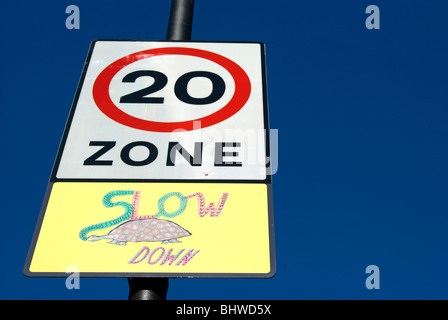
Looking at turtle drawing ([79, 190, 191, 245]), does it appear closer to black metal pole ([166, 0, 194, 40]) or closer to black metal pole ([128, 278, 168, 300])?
black metal pole ([128, 278, 168, 300])

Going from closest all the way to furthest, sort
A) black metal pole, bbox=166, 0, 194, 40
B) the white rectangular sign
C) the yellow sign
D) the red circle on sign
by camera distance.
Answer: the yellow sign → the white rectangular sign → the red circle on sign → black metal pole, bbox=166, 0, 194, 40

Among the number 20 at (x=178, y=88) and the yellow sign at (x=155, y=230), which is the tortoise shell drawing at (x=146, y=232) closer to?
the yellow sign at (x=155, y=230)

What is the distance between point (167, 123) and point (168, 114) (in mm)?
50

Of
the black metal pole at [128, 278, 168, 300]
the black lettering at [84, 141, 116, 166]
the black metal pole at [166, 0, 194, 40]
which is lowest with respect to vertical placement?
the black metal pole at [128, 278, 168, 300]

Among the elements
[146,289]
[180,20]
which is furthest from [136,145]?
[180,20]

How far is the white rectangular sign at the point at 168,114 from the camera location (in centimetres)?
140

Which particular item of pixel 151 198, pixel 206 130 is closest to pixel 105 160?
pixel 151 198

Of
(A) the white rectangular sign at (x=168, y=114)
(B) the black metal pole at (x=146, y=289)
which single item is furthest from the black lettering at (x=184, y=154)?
(B) the black metal pole at (x=146, y=289)

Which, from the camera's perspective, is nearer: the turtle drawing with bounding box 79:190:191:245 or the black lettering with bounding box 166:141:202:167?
the turtle drawing with bounding box 79:190:191:245

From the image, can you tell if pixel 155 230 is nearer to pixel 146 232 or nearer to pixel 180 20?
pixel 146 232

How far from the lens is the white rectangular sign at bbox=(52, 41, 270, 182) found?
1396mm

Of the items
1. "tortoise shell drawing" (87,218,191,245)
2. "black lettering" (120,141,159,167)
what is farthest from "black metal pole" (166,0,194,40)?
"tortoise shell drawing" (87,218,191,245)
